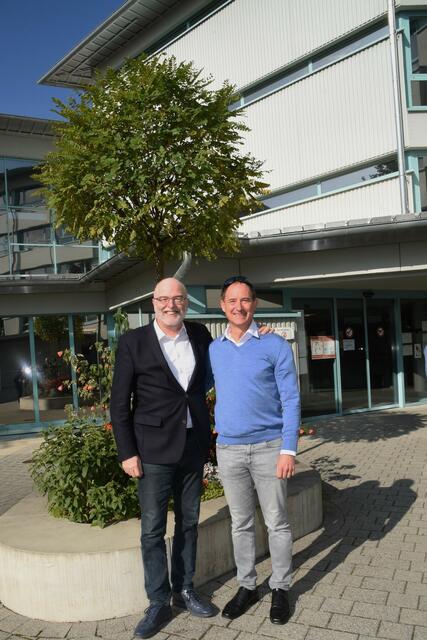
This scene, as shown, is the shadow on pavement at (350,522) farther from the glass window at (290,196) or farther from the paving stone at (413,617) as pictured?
the glass window at (290,196)

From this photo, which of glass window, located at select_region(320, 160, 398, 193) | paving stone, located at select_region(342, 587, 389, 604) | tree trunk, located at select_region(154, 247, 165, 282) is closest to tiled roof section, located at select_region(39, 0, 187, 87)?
glass window, located at select_region(320, 160, 398, 193)

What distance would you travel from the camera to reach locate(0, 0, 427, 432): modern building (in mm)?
10258

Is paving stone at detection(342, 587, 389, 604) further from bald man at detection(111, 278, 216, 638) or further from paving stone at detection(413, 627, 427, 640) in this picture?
bald man at detection(111, 278, 216, 638)

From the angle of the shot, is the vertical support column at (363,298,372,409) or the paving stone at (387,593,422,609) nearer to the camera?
the paving stone at (387,593,422,609)

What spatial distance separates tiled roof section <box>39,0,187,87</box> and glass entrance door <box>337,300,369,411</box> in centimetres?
879

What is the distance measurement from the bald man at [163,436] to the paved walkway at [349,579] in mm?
267

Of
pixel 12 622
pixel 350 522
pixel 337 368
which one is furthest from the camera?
pixel 337 368

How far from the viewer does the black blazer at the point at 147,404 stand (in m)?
3.35

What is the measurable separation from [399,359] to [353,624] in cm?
1012

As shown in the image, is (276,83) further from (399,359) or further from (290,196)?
(399,359)

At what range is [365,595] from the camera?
146 inches

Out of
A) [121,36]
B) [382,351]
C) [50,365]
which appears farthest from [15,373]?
[121,36]

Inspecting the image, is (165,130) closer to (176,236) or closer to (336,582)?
→ (176,236)

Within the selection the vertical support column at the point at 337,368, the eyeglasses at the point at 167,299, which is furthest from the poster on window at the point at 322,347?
the eyeglasses at the point at 167,299
